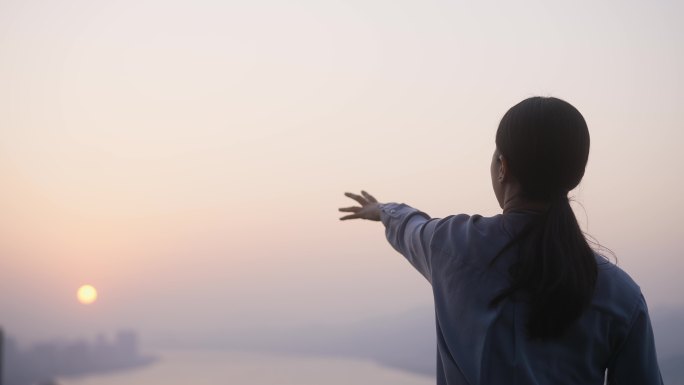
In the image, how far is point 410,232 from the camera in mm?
1201

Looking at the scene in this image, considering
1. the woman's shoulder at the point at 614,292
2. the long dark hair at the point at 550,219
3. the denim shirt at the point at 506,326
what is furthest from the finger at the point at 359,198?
the woman's shoulder at the point at 614,292

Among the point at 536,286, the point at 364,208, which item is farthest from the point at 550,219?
the point at 364,208

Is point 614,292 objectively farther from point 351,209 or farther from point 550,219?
point 351,209

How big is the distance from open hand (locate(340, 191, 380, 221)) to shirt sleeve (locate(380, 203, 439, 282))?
45 mm

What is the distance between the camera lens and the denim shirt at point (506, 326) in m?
1.02

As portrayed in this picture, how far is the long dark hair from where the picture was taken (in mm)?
994

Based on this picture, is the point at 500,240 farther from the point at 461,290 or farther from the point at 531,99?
the point at 531,99

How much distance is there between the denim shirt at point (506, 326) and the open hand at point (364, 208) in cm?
27

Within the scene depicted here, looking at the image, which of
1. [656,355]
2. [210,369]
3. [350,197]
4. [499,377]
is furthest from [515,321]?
[210,369]

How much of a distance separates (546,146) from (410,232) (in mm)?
311

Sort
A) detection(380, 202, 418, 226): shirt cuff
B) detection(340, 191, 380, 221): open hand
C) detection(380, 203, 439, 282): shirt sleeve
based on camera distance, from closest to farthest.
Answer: detection(380, 203, 439, 282): shirt sleeve, detection(380, 202, 418, 226): shirt cuff, detection(340, 191, 380, 221): open hand

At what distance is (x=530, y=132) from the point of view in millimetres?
1044

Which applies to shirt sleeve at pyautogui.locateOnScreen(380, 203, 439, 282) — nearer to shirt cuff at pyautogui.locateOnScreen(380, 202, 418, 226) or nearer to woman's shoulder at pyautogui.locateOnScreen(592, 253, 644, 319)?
shirt cuff at pyautogui.locateOnScreen(380, 202, 418, 226)

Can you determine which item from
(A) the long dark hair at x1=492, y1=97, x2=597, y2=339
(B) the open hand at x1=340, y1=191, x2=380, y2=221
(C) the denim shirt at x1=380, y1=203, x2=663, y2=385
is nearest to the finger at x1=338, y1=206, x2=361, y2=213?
(B) the open hand at x1=340, y1=191, x2=380, y2=221
